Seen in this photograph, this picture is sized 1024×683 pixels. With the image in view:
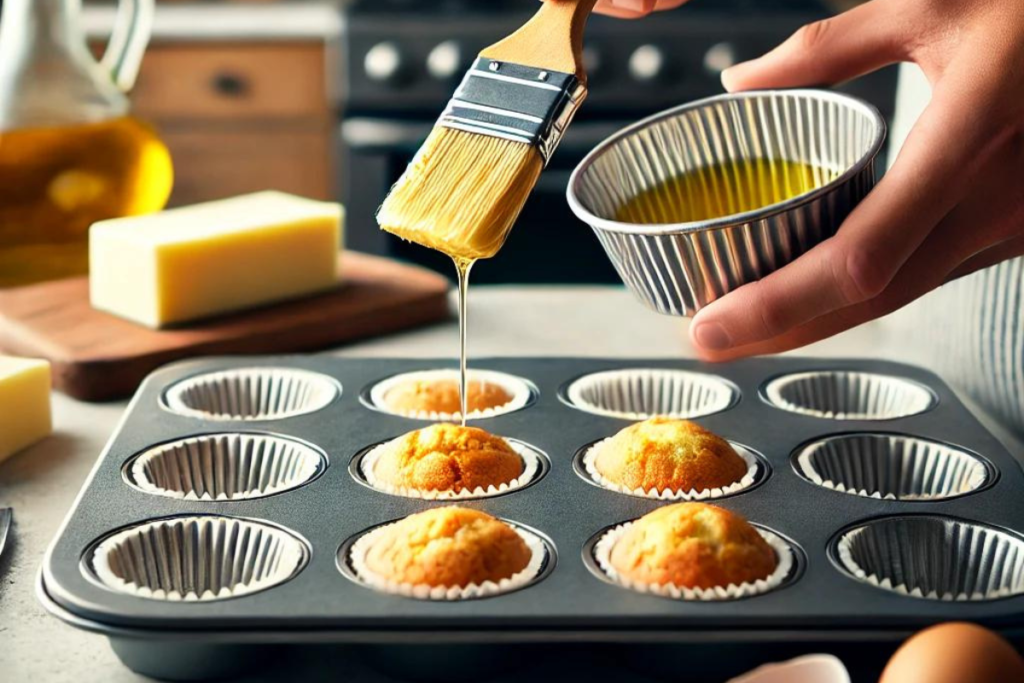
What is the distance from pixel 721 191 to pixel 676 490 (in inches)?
14.3

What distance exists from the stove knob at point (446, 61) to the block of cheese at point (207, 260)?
1.26 metres

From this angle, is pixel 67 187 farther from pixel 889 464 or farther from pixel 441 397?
pixel 889 464

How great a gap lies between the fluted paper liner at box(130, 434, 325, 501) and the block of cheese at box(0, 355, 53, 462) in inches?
8.9

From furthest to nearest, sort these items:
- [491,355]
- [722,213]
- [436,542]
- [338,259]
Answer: [338,259] → [491,355] → [722,213] → [436,542]

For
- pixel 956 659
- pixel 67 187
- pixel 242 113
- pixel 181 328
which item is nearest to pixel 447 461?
pixel 956 659

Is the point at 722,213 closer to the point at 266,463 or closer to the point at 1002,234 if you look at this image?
the point at 1002,234

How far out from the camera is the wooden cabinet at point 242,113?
3.65m

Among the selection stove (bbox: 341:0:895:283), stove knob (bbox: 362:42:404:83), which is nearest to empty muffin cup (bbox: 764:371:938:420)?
stove (bbox: 341:0:895:283)

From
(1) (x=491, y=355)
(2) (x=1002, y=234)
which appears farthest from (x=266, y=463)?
(2) (x=1002, y=234)

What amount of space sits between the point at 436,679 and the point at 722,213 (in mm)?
652

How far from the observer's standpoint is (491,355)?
75.6 inches

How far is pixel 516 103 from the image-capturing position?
1.21 metres

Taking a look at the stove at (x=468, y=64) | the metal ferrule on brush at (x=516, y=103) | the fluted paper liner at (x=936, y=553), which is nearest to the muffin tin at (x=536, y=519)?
the fluted paper liner at (x=936, y=553)

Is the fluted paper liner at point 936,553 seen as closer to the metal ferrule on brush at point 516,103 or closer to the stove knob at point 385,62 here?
the metal ferrule on brush at point 516,103
